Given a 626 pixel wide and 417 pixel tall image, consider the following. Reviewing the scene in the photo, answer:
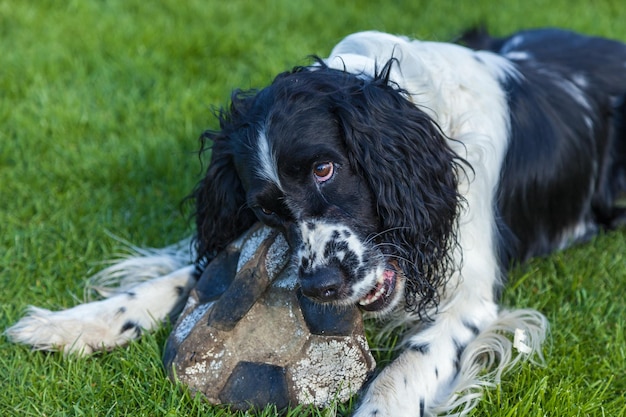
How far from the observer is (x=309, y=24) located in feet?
23.5

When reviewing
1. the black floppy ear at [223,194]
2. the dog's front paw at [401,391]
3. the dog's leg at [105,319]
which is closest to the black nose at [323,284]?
the dog's front paw at [401,391]

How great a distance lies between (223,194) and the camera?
3732mm

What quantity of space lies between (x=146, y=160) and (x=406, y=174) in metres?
2.35

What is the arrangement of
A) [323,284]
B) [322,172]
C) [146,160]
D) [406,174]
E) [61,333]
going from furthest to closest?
[146,160], [61,333], [406,174], [322,172], [323,284]

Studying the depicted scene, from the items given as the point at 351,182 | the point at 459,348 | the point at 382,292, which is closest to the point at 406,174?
the point at 351,182

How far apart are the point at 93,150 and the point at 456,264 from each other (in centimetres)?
265

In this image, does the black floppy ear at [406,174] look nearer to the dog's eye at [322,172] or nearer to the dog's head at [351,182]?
the dog's head at [351,182]

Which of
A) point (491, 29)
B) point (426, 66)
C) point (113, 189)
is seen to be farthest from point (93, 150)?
point (491, 29)

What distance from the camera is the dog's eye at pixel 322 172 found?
3248 millimetres

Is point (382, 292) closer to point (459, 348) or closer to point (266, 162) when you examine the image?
point (459, 348)

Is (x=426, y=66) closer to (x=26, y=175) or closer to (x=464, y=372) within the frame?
(x=464, y=372)

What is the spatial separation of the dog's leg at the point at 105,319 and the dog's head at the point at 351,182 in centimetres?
73

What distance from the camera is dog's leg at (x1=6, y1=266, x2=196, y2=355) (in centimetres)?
367

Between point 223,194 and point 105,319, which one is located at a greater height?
point 223,194
